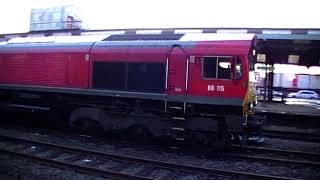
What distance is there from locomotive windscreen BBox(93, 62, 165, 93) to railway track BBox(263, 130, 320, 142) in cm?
548

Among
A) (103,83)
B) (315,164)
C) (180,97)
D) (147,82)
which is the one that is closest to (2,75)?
(103,83)

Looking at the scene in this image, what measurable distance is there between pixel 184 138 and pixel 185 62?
2161 millimetres

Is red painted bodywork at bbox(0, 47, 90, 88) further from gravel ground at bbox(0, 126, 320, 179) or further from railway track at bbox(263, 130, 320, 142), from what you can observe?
railway track at bbox(263, 130, 320, 142)

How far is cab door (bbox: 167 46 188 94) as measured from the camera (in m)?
13.0

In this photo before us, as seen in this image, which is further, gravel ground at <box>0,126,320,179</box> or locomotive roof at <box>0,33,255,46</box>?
locomotive roof at <box>0,33,255,46</box>

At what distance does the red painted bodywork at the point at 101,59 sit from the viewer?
12453 mm

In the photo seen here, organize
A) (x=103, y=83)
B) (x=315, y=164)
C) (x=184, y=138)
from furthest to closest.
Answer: (x=103, y=83) < (x=184, y=138) < (x=315, y=164)

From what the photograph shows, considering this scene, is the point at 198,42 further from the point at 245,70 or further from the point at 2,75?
the point at 2,75

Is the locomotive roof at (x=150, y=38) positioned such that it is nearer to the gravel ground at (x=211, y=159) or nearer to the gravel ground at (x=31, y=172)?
the gravel ground at (x=211, y=159)

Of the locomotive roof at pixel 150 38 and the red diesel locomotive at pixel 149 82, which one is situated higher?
the locomotive roof at pixel 150 38

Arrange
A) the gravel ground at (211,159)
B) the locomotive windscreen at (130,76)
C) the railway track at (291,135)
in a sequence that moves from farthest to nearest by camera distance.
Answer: the railway track at (291,135) → the locomotive windscreen at (130,76) → the gravel ground at (211,159)

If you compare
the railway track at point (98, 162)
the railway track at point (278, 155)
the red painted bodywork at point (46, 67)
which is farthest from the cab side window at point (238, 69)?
the red painted bodywork at point (46, 67)

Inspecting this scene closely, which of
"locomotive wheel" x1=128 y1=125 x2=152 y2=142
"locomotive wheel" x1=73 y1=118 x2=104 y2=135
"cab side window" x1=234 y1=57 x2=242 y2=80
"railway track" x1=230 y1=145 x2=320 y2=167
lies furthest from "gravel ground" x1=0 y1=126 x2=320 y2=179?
"cab side window" x1=234 y1=57 x2=242 y2=80

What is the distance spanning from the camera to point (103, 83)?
47.3 ft
